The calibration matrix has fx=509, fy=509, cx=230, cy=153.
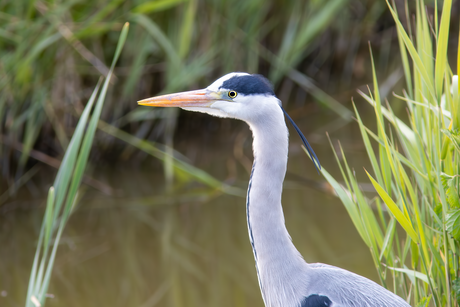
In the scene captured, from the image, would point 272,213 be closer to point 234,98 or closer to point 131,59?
point 234,98

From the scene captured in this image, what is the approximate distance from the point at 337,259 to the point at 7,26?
7.33 ft

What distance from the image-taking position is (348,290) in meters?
1.55

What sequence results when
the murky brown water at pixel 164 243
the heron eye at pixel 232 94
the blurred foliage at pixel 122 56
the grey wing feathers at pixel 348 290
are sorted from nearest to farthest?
the grey wing feathers at pixel 348 290
the heron eye at pixel 232 94
the murky brown water at pixel 164 243
the blurred foliage at pixel 122 56

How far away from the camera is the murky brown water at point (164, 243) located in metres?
2.60

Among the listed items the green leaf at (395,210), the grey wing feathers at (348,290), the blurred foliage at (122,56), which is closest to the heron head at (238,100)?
the green leaf at (395,210)

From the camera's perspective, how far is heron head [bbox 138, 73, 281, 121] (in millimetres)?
1587

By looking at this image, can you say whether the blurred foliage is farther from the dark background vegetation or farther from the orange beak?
the orange beak

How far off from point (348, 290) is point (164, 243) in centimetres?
166

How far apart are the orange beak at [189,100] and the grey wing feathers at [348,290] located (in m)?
0.64

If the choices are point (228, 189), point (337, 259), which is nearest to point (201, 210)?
point (228, 189)

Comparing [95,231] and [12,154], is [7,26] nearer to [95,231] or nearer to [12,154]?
[12,154]

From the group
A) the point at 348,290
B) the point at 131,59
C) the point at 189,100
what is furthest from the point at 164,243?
the point at 348,290

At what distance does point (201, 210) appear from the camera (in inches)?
129

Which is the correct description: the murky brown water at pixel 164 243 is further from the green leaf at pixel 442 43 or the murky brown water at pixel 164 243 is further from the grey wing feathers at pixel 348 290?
the green leaf at pixel 442 43
